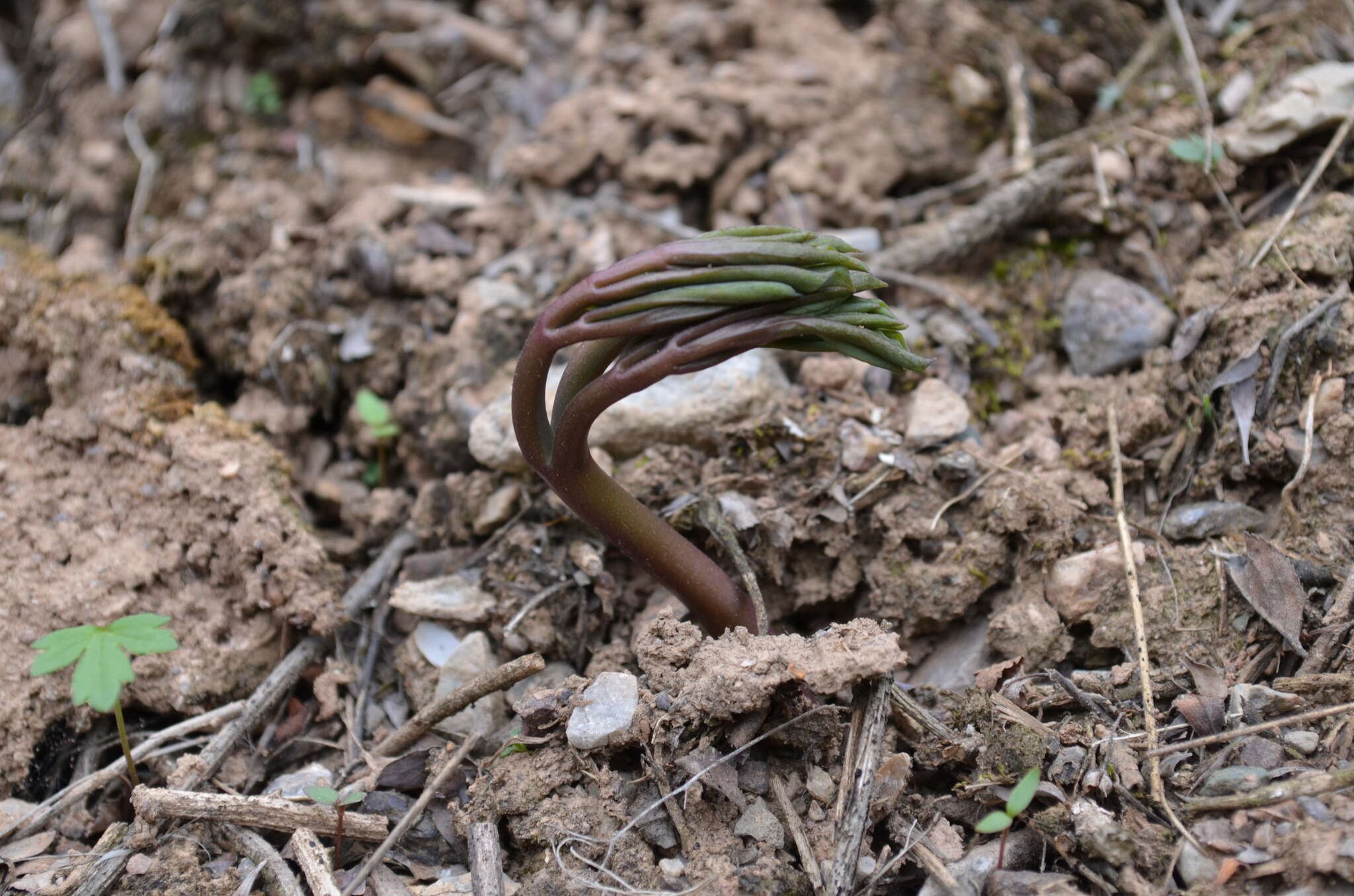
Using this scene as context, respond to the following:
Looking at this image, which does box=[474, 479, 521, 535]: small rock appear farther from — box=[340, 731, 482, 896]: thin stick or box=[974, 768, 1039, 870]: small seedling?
box=[974, 768, 1039, 870]: small seedling

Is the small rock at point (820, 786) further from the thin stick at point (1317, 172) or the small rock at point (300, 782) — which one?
the thin stick at point (1317, 172)

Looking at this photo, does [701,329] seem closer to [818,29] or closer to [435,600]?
[435,600]

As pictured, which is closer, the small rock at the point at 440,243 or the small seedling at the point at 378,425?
the small seedling at the point at 378,425

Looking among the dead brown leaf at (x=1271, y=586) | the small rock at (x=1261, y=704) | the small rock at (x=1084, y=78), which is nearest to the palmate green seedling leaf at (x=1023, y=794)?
the small rock at (x=1261, y=704)

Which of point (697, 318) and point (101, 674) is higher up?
point (697, 318)

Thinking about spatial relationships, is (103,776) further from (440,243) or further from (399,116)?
(399,116)

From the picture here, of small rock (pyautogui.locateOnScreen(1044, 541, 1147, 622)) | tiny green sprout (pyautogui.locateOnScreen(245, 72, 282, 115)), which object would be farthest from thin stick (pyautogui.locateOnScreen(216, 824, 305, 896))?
tiny green sprout (pyautogui.locateOnScreen(245, 72, 282, 115))

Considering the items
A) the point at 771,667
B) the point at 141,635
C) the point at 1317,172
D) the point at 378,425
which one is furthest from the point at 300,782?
the point at 1317,172
